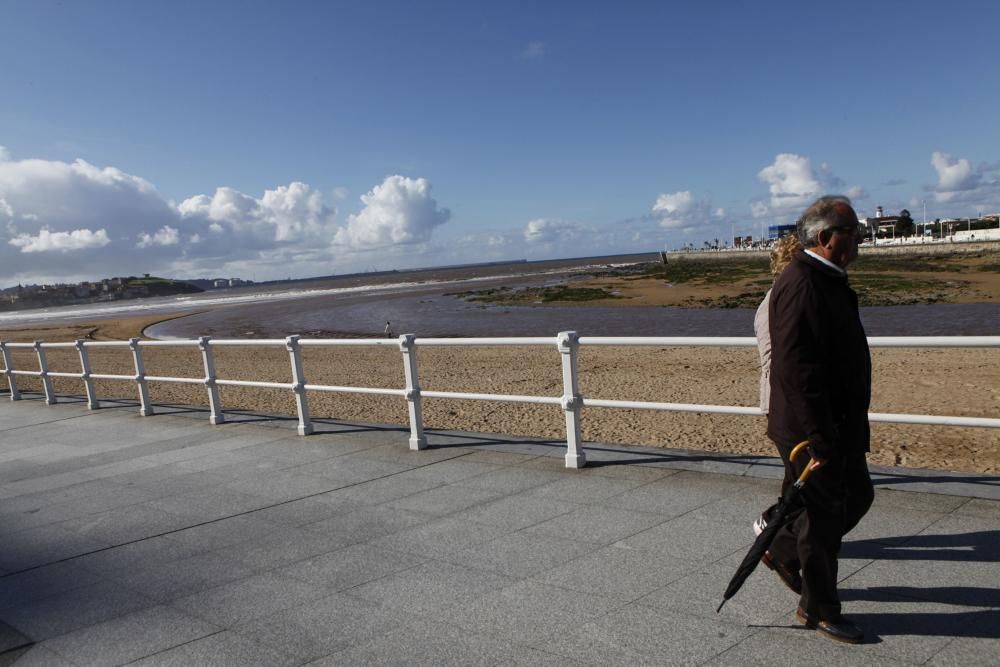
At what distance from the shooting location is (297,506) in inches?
207

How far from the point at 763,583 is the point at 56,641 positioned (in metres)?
3.33

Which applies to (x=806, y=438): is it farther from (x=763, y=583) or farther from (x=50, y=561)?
(x=50, y=561)

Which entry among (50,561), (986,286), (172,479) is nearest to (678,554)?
(50,561)

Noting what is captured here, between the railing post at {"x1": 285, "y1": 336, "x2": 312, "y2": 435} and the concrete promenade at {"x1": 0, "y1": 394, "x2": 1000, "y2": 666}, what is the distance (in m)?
1.17

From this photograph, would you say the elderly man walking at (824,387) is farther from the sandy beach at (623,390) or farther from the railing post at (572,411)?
the sandy beach at (623,390)

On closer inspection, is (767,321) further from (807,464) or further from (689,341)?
(689,341)

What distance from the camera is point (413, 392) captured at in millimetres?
6480

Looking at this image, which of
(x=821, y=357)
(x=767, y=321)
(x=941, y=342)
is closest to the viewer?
(x=821, y=357)

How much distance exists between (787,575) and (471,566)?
5.22ft

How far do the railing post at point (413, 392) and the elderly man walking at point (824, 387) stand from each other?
3915mm

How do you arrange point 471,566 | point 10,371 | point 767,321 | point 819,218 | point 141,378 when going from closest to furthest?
point 819,218
point 767,321
point 471,566
point 141,378
point 10,371

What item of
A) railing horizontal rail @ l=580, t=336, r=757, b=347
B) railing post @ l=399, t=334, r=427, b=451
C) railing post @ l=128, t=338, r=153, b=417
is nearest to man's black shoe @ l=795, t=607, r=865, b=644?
railing horizontal rail @ l=580, t=336, r=757, b=347

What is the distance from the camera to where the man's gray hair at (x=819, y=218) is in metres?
2.84

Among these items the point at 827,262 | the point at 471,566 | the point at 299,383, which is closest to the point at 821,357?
the point at 827,262
